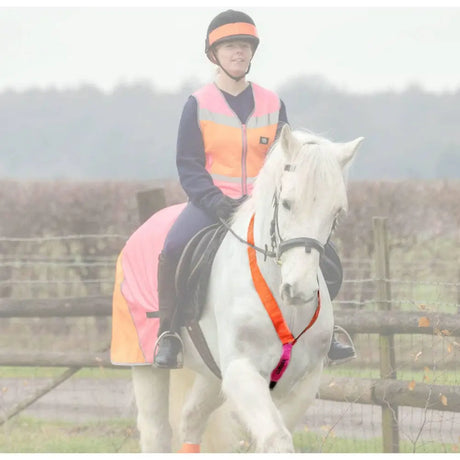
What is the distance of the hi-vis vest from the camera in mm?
7086

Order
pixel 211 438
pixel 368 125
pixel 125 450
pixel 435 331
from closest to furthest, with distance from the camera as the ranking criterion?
1. pixel 211 438
2. pixel 435 331
3. pixel 125 450
4. pixel 368 125

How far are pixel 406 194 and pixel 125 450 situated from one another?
26.0ft

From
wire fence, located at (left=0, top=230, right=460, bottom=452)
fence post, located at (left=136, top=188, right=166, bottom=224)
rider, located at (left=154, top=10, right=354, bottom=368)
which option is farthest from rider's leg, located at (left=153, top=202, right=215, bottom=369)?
wire fence, located at (left=0, top=230, right=460, bottom=452)

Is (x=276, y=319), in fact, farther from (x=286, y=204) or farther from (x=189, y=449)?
(x=189, y=449)

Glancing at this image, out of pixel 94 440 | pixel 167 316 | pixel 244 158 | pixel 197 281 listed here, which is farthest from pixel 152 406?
pixel 94 440

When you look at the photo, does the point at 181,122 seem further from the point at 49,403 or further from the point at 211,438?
the point at 49,403

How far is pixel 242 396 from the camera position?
20.6 ft

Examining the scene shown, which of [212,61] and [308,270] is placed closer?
[308,270]

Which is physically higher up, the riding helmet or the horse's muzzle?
the riding helmet

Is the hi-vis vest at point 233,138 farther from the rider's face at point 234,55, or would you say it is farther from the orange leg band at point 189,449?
the orange leg band at point 189,449

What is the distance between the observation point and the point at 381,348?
9.80 meters

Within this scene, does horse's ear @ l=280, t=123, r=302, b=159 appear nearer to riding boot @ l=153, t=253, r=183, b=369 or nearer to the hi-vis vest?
the hi-vis vest

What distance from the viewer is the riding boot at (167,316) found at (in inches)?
280

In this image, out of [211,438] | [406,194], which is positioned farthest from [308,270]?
[406,194]
